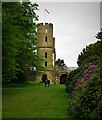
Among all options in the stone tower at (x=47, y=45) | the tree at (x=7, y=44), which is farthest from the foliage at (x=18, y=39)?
the stone tower at (x=47, y=45)

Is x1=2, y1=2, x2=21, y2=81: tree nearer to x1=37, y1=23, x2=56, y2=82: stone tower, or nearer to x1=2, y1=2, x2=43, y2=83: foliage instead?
x1=2, y1=2, x2=43, y2=83: foliage

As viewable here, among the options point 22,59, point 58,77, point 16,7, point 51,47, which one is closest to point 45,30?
point 51,47

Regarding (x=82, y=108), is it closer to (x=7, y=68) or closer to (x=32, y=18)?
(x=7, y=68)

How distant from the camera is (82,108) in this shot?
55.3 ft

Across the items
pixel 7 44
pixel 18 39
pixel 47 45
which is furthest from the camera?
pixel 47 45

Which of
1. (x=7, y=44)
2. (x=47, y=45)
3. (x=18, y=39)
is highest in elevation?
(x=47, y=45)

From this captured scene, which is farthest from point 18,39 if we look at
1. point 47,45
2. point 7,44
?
point 47,45

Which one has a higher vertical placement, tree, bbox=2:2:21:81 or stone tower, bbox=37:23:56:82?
stone tower, bbox=37:23:56:82

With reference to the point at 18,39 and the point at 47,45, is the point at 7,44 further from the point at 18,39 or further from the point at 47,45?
the point at 47,45

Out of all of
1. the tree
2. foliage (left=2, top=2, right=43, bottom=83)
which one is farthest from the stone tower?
the tree

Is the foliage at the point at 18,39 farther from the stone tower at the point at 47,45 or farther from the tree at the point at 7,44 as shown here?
the stone tower at the point at 47,45

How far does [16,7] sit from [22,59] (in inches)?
477

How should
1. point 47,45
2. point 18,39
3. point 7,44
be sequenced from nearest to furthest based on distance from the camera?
1. point 7,44
2. point 18,39
3. point 47,45

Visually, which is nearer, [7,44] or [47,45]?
[7,44]
